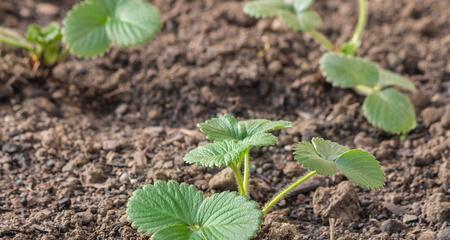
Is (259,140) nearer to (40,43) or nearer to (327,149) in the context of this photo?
(327,149)

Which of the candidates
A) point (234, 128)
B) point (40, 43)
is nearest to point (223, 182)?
point (234, 128)

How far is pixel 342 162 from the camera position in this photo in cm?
195

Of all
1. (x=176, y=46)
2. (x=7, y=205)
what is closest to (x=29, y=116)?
(x=7, y=205)

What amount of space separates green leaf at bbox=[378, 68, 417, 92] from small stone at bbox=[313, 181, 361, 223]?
526 mm

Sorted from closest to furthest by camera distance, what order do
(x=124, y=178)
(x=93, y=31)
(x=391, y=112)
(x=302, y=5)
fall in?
(x=124, y=178)
(x=391, y=112)
(x=93, y=31)
(x=302, y=5)

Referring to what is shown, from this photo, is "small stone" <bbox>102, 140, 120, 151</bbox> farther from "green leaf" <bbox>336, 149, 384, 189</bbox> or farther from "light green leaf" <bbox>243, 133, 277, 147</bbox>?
"green leaf" <bbox>336, 149, 384, 189</bbox>

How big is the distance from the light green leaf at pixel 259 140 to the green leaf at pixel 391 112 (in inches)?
28.0

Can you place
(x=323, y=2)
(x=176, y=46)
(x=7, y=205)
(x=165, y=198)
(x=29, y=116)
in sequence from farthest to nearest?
(x=323, y=2) → (x=176, y=46) → (x=29, y=116) → (x=7, y=205) → (x=165, y=198)

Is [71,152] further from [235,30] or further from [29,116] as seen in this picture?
[235,30]

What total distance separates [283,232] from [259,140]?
0.90 ft

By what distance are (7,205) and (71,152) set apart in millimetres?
293

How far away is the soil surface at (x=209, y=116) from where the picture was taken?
2.12 m

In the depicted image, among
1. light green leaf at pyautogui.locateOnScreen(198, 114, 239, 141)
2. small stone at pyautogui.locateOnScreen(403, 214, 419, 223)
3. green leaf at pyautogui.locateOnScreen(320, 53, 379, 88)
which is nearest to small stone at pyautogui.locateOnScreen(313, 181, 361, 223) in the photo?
small stone at pyautogui.locateOnScreen(403, 214, 419, 223)

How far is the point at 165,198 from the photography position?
188 cm
